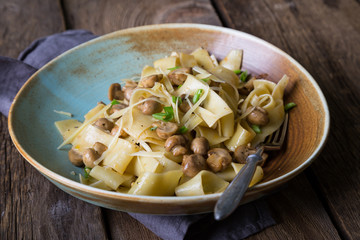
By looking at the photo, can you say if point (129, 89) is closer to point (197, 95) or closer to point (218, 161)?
point (197, 95)

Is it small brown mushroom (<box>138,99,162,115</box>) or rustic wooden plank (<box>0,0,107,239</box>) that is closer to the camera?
rustic wooden plank (<box>0,0,107,239</box>)

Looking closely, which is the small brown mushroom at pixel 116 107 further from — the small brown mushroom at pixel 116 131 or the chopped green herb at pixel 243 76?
the chopped green herb at pixel 243 76

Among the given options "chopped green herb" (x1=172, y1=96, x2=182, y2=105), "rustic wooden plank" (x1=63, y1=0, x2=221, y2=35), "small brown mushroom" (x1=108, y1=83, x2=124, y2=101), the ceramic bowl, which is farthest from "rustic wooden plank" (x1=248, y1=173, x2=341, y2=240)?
"rustic wooden plank" (x1=63, y1=0, x2=221, y2=35)

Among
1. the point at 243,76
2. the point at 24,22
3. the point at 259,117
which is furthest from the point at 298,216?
the point at 24,22

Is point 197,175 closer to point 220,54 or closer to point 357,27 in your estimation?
point 220,54

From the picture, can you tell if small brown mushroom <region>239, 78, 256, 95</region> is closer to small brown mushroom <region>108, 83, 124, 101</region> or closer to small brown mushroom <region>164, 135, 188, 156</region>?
small brown mushroom <region>164, 135, 188, 156</region>
